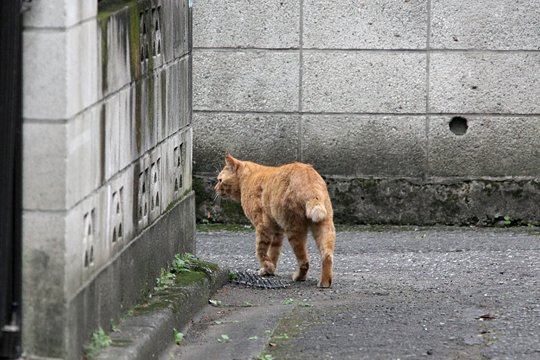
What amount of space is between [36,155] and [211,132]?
6.06m

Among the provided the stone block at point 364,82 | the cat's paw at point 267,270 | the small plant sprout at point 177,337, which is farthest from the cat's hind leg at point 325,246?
the stone block at point 364,82

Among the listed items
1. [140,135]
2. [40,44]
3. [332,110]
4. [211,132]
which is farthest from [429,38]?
[40,44]

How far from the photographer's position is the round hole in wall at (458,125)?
10.6 m

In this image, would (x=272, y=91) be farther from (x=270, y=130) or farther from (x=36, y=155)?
(x=36, y=155)

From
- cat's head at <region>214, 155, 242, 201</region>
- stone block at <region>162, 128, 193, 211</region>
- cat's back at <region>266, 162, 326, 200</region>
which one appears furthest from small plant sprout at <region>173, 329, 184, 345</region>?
cat's head at <region>214, 155, 242, 201</region>

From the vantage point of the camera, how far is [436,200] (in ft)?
35.2

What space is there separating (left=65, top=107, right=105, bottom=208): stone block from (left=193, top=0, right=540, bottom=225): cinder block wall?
538cm

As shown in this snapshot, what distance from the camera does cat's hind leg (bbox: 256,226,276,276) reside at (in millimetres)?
8516

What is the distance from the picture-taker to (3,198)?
467cm

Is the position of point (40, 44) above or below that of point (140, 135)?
above

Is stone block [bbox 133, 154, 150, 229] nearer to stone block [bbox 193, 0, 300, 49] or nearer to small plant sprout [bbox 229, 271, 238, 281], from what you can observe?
small plant sprout [bbox 229, 271, 238, 281]

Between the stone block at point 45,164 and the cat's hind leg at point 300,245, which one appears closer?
the stone block at point 45,164

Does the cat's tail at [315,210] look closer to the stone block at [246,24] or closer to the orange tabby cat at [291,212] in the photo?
the orange tabby cat at [291,212]

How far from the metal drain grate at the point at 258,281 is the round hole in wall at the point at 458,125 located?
294 centimetres
